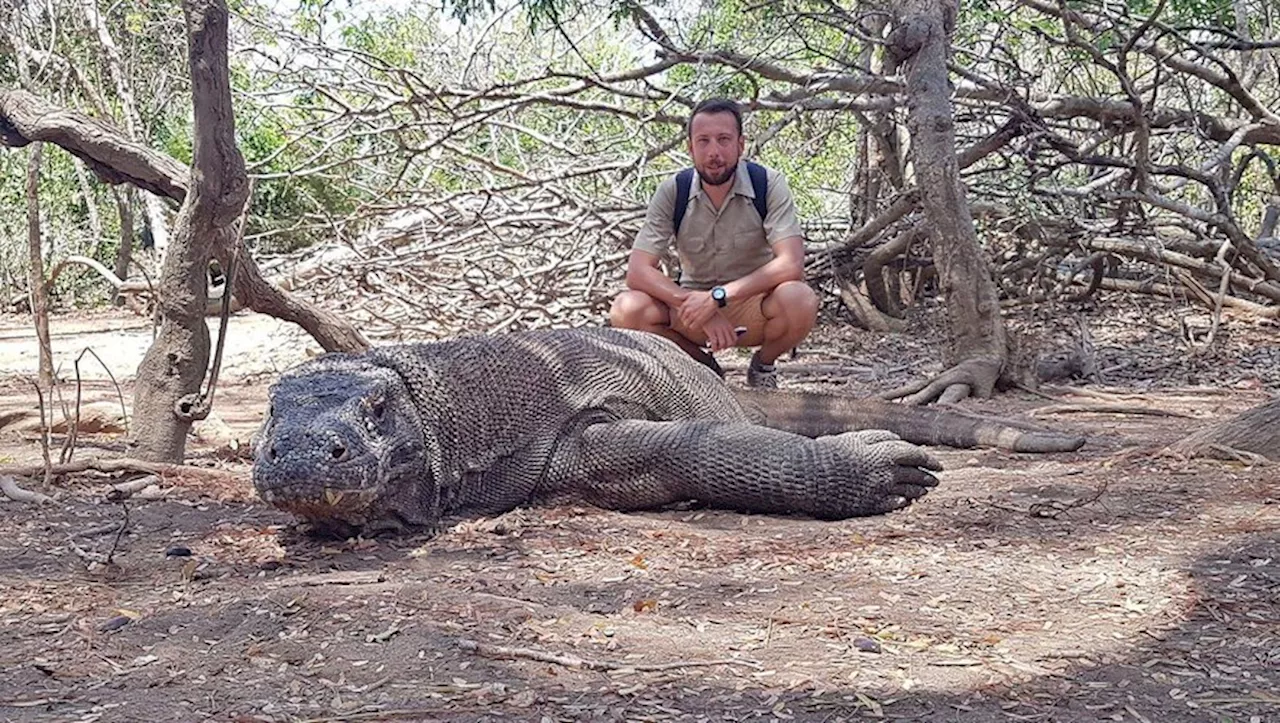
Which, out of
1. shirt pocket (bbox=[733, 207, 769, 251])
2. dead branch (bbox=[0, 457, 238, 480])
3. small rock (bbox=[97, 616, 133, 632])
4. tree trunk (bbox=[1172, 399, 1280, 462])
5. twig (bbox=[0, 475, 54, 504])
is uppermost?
shirt pocket (bbox=[733, 207, 769, 251])

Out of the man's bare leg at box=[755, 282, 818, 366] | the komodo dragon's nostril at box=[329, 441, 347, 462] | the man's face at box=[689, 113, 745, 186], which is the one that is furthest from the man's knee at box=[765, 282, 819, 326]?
the komodo dragon's nostril at box=[329, 441, 347, 462]

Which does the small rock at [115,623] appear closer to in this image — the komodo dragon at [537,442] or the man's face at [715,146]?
the komodo dragon at [537,442]

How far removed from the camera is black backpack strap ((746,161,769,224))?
522 centimetres

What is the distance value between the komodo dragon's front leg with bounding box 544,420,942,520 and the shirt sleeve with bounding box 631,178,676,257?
6.08 feet

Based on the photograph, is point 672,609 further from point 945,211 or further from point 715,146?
point 945,211

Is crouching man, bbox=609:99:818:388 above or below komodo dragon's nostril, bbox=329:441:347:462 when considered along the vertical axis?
above

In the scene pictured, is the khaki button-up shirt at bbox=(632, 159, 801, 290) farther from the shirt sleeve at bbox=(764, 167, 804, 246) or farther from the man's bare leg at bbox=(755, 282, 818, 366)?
the man's bare leg at bbox=(755, 282, 818, 366)

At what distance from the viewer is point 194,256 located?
371 centimetres

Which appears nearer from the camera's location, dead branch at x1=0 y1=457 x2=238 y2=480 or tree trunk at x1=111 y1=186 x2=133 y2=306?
dead branch at x1=0 y1=457 x2=238 y2=480

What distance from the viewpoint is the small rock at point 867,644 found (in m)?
2.14

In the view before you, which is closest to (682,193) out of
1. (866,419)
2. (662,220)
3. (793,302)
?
(662,220)

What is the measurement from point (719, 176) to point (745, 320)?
69 centimetres

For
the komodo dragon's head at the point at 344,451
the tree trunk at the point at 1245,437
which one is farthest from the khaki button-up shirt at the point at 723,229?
the komodo dragon's head at the point at 344,451

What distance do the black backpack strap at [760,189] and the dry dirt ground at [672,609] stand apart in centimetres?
178
